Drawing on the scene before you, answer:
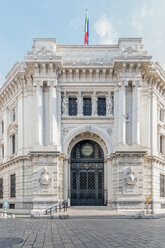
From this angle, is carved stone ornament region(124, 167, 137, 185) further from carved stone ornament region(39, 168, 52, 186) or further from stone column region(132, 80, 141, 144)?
carved stone ornament region(39, 168, 52, 186)

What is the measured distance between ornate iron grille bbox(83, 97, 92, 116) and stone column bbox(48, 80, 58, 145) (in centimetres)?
314

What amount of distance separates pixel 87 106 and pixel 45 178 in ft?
26.8

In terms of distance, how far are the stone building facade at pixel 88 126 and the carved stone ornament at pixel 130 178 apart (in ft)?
0.28

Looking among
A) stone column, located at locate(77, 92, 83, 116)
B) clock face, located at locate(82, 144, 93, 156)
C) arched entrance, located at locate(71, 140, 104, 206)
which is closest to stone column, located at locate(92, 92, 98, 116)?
stone column, located at locate(77, 92, 83, 116)

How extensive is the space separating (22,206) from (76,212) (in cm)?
628

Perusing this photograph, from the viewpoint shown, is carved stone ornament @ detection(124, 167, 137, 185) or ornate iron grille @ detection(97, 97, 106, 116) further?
ornate iron grille @ detection(97, 97, 106, 116)

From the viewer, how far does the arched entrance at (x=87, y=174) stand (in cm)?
2636

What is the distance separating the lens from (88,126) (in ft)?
86.5

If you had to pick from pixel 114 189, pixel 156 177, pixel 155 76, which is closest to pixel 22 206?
pixel 114 189

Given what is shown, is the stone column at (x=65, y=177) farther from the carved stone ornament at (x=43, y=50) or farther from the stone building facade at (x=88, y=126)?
the carved stone ornament at (x=43, y=50)

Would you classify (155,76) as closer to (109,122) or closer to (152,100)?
(152,100)

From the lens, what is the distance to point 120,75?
26016 mm

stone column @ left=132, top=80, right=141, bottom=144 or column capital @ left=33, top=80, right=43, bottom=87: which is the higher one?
column capital @ left=33, top=80, right=43, bottom=87

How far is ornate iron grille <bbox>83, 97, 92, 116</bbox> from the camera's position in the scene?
27.3m
